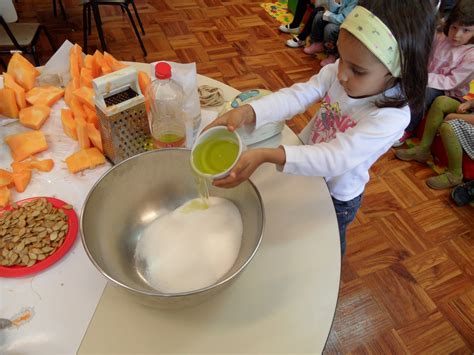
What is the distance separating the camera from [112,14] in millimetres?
2811

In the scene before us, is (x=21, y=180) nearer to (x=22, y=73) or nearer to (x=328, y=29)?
(x=22, y=73)

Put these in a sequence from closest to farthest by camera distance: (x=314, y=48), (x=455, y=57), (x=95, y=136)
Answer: (x=95, y=136) < (x=455, y=57) < (x=314, y=48)

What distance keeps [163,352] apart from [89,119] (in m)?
0.58

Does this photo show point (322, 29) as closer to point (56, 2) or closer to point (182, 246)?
point (56, 2)

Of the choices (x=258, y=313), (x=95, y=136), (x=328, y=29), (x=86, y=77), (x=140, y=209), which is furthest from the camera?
(x=328, y=29)

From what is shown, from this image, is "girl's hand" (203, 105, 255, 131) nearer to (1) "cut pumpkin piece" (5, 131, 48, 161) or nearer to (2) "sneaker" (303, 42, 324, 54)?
(1) "cut pumpkin piece" (5, 131, 48, 161)

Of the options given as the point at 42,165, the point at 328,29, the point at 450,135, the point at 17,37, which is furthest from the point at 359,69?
the point at 328,29

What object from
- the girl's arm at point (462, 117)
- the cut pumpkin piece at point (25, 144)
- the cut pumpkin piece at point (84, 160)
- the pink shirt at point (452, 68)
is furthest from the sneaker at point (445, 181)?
the cut pumpkin piece at point (25, 144)

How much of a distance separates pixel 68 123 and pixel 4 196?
23cm

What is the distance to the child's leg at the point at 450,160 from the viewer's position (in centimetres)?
171

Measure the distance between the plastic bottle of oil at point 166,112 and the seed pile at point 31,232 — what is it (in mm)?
254

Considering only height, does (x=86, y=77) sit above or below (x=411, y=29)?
below

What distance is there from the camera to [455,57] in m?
1.77

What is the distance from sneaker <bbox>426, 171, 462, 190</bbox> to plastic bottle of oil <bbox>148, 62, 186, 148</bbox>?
1357 millimetres
